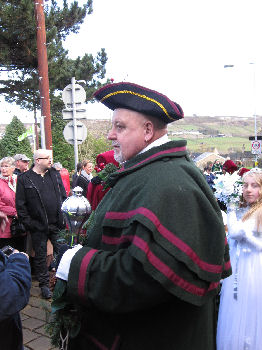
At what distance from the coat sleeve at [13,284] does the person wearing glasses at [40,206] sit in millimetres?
2923

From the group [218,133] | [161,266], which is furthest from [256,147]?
[218,133]

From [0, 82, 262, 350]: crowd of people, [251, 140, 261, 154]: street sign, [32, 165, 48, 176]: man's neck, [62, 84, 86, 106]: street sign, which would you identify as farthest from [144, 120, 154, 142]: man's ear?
[251, 140, 261, 154]: street sign

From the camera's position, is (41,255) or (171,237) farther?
(41,255)

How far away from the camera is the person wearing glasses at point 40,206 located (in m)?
4.86

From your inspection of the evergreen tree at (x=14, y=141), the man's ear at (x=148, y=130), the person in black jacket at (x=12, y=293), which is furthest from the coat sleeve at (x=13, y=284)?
the evergreen tree at (x=14, y=141)

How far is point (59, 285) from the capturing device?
5.29 feet

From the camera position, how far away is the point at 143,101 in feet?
5.28

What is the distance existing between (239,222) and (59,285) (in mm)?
2171

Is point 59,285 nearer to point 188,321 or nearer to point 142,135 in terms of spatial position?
point 188,321

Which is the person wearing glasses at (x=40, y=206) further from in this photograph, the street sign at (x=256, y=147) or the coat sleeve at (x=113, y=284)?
the street sign at (x=256, y=147)

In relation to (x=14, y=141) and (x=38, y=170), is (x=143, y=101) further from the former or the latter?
(x=14, y=141)

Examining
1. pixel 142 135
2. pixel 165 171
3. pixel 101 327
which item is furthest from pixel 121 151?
pixel 101 327

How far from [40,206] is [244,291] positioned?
2930 mm

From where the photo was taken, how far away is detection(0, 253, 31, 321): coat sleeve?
5.59 feet
